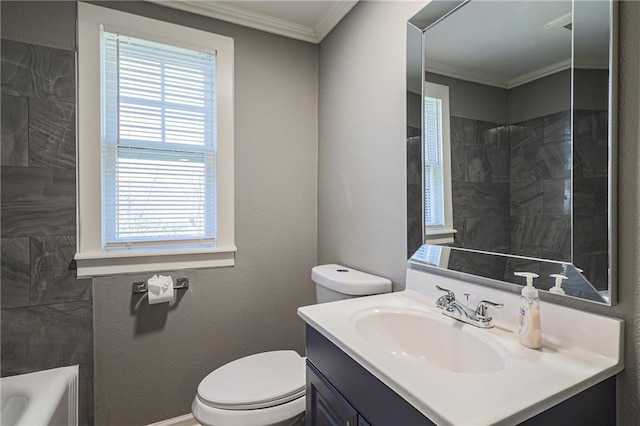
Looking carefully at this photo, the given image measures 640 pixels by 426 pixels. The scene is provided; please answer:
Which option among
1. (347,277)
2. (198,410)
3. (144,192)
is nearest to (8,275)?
(144,192)

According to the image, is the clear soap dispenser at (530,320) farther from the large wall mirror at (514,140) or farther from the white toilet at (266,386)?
the white toilet at (266,386)

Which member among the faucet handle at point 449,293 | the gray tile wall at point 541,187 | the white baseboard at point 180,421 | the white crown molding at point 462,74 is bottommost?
the white baseboard at point 180,421

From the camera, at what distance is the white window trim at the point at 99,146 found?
157 cm

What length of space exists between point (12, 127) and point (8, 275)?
2.27 ft

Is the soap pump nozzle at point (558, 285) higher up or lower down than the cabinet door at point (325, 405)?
higher up

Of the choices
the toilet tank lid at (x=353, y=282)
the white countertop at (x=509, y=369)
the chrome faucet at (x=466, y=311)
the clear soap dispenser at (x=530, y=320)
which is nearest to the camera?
the white countertop at (x=509, y=369)

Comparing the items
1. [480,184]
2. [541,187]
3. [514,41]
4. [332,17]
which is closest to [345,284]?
[480,184]

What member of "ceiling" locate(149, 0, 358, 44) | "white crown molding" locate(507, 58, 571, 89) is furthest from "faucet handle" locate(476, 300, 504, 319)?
"ceiling" locate(149, 0, 358, 44)

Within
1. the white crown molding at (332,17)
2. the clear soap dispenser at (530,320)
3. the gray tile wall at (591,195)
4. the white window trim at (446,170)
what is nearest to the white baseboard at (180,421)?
the white window trim at (446,170)

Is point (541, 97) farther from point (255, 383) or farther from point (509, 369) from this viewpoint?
point (255, 383)

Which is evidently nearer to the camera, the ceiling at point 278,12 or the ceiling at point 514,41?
the ceiling at point 514,41

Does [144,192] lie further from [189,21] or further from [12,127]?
[189,21]

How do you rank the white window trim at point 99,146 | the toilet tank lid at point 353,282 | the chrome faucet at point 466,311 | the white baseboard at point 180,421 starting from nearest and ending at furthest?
the chrome faucet at point 466,311 < the toilet tank lid at point 353,282 < the white window trim at point 99,146 < the white baseboard at point 180,421

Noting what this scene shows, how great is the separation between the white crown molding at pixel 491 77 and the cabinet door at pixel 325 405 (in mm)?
1118
